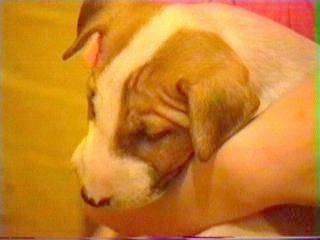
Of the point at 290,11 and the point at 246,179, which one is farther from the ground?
the point at 290,11

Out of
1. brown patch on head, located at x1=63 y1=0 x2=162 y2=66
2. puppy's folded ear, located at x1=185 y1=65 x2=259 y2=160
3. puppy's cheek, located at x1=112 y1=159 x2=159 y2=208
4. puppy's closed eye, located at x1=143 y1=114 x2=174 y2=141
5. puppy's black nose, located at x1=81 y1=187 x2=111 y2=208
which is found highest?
brown patch on head, located at x1=63 y1=0 x2=162 y2=66

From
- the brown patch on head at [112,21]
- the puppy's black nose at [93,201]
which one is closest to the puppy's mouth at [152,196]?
the puppy's black nose at [93,201]

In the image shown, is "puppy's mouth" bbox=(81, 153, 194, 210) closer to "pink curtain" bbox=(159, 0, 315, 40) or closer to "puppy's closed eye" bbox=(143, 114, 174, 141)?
"puppy's closed eye" bbox=(143, 114, 174, 141)

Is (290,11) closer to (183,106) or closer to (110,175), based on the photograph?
(183,106)

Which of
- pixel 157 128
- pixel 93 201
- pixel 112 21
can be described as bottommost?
pixel 93 201

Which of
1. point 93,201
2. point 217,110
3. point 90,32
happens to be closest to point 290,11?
point 217,110

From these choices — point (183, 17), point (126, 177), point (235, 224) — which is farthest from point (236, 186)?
point (183, 17)

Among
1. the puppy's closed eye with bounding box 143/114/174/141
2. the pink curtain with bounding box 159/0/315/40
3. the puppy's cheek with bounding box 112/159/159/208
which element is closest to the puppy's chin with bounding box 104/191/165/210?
the puppy's cheek with bounding box 112/159/159/208

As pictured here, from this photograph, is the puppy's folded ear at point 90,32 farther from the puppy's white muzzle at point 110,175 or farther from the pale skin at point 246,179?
the pale skin at point 246,179
